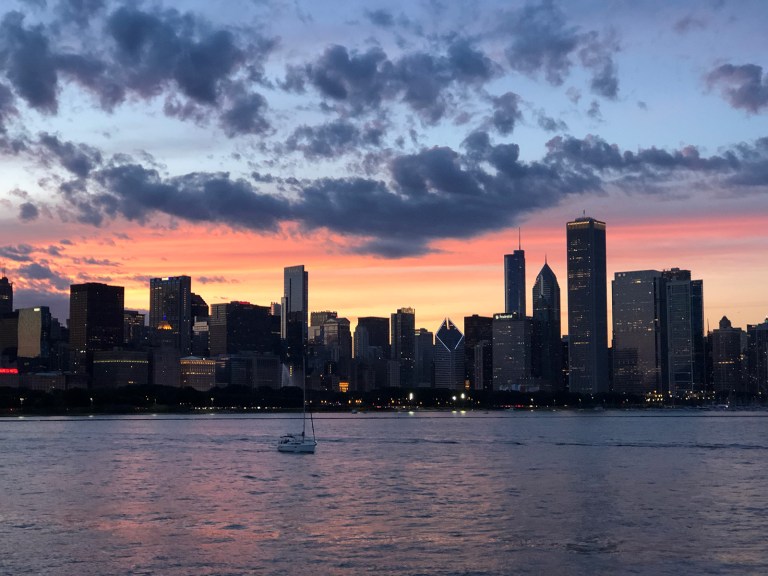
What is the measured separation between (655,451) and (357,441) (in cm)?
5009

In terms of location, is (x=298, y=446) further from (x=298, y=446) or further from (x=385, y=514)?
(x=385, y=514)

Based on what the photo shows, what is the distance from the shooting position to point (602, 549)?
56.1 m

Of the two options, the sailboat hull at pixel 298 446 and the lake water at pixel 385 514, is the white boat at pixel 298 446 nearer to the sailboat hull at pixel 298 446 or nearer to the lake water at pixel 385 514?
the sailboat hull at pixel 298 446

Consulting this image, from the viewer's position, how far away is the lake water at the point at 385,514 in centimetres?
5228

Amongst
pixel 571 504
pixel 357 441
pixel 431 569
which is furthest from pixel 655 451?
pixel 431 569

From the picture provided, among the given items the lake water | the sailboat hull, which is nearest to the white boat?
the sailboat hull

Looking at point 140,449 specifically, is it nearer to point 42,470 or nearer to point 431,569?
point 42,470

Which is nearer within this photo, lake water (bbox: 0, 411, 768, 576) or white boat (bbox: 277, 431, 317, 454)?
lake water (bbox: 0, 411, 768, 576)

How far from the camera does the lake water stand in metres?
52.3

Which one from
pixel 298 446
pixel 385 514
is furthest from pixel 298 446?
pixel 385 514

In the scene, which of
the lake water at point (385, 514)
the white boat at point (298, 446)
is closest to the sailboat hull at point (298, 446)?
the white boat at point (298, 446)

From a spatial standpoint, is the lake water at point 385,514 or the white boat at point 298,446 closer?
the lake water at point 385,514

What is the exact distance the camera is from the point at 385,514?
70312 mm

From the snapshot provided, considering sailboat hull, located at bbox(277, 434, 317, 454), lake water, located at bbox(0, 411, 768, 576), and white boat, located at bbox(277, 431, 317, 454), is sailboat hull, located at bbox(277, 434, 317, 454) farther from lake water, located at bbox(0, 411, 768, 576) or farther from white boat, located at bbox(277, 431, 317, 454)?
lake water, located at bbox(0, 411, 768, 576)
